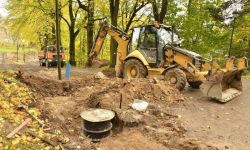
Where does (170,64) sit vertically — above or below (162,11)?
below

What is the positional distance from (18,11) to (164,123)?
59.1 feet

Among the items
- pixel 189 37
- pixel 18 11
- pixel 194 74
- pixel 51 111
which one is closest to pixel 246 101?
pixel 194 74

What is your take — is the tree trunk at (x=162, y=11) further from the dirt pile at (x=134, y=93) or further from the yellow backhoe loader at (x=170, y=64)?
the dirt pile at (x=134, y=93)

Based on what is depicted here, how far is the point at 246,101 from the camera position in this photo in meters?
6.80

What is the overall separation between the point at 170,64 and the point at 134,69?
1.75m

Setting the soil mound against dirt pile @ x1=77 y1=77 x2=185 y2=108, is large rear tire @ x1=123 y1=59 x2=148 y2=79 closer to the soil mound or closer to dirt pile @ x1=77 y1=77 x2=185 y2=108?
dirt pile @ x1=77 y1=77 x2=185 y2=108

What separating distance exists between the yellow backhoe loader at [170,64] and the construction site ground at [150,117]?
593 mm

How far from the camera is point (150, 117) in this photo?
516 cm

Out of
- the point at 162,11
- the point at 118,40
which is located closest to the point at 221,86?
the point at 118,40

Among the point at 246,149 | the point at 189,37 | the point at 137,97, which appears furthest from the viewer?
the point at 189,37

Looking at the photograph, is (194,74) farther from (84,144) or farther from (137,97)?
(84,144)

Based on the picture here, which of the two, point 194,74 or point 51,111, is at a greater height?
point 194,74

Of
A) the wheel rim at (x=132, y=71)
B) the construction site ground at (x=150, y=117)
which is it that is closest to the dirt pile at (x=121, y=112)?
the construction site ground at (x=150, y=117)

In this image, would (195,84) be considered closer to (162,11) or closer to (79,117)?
(79,117)
